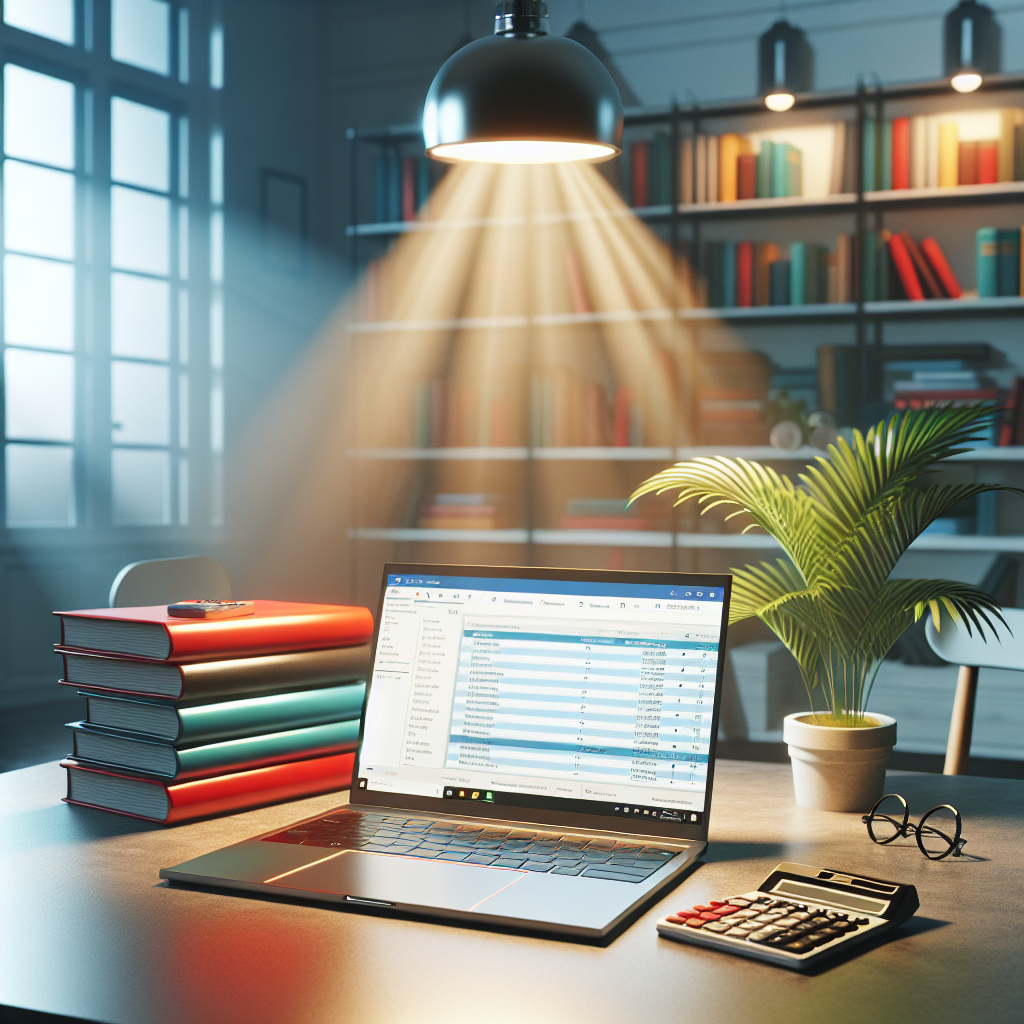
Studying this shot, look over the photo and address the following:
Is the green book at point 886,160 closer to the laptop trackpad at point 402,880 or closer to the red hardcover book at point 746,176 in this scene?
the red hardcover book at point 746,176

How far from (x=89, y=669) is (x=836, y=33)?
4303 millimetres

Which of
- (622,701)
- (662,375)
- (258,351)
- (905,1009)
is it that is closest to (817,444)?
(662,375)

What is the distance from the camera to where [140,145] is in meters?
5.39

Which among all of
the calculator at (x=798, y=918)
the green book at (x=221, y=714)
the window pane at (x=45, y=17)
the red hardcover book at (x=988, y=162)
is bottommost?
the calculator at (x=798, y=918)

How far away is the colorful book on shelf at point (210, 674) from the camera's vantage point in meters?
1.26

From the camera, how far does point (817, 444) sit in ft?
13.8

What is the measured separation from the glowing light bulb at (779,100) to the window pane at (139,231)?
2.81 m

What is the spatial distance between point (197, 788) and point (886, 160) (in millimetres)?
3737

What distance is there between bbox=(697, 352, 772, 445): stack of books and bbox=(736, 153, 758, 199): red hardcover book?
597mm

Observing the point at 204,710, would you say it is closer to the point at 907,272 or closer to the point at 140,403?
the point at 907,272

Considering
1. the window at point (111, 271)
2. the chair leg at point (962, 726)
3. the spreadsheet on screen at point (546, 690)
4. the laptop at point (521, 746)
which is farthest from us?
the window at point (111, 271)

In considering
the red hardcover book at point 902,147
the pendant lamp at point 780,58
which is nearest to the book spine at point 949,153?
the red hardcover book at point 902,147

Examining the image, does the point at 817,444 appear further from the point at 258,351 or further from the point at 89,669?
the point at 89,669

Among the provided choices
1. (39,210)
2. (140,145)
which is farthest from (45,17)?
(39,210)
